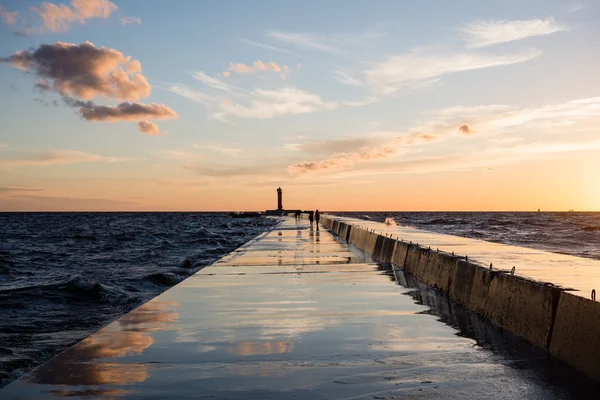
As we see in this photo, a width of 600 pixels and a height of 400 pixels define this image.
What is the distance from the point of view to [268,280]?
1231cm

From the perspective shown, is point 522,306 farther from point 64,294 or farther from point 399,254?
point 64,294

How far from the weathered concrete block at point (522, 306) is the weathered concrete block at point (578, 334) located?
207mm

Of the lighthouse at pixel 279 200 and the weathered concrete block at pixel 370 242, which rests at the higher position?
the lighthouse at pixel 279 200

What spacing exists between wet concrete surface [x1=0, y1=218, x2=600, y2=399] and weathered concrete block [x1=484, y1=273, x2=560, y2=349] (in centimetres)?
16

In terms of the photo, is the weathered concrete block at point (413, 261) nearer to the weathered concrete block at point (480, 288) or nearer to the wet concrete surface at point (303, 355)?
the wet concrete surface at point (303, 355)

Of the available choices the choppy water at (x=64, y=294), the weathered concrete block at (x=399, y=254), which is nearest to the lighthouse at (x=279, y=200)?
the choppy water at (x=64, y=294)

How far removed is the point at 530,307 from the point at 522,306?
24cm

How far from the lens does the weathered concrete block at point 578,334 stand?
5238mm

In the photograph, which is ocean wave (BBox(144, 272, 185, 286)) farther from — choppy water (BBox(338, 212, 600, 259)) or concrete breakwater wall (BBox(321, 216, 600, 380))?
choppy water (BBox(338, 212, 600, 259))

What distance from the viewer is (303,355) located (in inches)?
233

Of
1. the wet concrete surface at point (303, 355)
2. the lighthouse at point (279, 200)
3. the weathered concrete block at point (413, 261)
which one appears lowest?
the wet concrete surface at point (303, 355)

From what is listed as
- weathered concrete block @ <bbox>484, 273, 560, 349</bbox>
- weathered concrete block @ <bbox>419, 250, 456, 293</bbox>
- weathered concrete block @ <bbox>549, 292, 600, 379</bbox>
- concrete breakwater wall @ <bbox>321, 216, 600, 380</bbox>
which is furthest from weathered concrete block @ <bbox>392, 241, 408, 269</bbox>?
weathered concrete block @ <bbox>549, 292, 600, 379</bbox>

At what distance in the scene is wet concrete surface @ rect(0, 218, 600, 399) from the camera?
476 cm

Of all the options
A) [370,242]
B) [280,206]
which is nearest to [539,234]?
[370,242]
